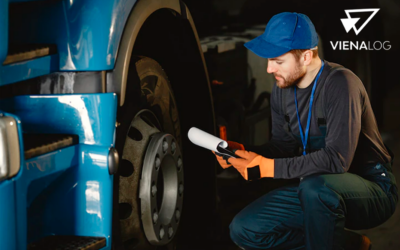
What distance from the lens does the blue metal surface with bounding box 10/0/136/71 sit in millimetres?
1617

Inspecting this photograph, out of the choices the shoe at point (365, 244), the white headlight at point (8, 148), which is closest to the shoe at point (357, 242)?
the shoe at point (365, 244)

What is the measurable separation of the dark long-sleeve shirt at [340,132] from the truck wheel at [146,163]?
0.47m

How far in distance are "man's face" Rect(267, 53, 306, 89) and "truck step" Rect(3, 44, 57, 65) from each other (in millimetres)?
1079

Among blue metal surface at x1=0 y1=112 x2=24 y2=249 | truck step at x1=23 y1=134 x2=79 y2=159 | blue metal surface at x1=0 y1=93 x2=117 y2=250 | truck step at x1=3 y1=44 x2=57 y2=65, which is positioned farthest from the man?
blue metal surface at x1=0 y1=112 x2=24 y2=249

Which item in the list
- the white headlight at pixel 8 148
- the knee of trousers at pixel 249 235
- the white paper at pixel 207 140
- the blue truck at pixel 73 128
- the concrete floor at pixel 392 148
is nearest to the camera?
the white headlight at pixel 8 148

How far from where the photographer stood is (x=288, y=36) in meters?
2.24

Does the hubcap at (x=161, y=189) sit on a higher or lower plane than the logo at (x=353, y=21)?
lower

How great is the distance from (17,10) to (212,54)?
4.20 feet

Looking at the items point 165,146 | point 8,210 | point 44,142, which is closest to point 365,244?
point 165,146

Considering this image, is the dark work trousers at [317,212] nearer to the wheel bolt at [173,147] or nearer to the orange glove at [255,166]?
the orange glove at [255,166]

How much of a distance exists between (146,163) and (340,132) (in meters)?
0.80

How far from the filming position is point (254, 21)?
2.71 m

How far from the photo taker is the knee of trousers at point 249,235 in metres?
2.44

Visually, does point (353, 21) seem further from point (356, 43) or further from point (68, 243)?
point (68, 243)
